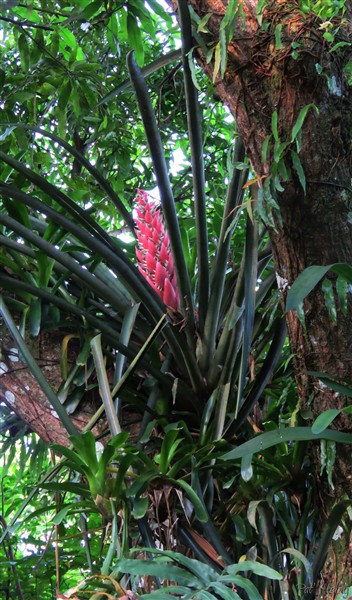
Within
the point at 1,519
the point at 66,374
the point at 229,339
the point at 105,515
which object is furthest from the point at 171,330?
the point at 1,519

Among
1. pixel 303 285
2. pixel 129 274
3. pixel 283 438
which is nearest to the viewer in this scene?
pixel 303 285

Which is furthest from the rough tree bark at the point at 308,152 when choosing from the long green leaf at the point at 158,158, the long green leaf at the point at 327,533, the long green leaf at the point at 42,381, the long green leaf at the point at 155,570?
the long green leaf at the point at 42,381

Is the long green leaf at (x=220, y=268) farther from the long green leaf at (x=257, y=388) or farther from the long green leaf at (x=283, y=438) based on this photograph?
the long green leaf at (x=283, y=438)

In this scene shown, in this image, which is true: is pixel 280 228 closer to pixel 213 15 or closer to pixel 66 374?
pixel 213 15

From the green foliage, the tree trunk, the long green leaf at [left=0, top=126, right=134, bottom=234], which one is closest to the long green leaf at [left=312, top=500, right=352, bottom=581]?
the green foliage

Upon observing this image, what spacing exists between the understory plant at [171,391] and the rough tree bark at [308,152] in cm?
6

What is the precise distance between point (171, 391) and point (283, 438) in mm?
353

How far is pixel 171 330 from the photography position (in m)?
1.11

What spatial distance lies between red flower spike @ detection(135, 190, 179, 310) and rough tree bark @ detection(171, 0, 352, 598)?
0.30m

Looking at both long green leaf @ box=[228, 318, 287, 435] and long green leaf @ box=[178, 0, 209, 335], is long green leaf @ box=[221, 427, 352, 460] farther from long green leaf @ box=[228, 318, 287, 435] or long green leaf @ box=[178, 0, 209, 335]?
long green leaf @ box=[178, 0, 209, 335]

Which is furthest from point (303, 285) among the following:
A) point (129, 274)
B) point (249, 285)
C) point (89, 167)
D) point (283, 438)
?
point (89, 167)

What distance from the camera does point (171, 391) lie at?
1143 millimetres

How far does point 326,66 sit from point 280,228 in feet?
0.76

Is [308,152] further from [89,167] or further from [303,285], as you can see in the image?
[89,167]
